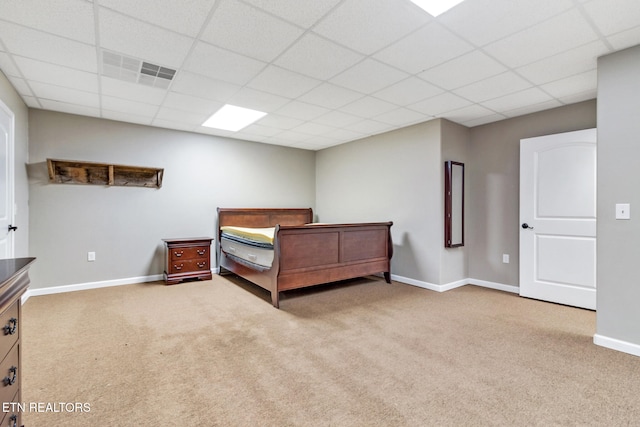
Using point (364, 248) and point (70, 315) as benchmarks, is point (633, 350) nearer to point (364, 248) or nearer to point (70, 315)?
point (364, 248)

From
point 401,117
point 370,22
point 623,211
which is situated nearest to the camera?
point 370,22

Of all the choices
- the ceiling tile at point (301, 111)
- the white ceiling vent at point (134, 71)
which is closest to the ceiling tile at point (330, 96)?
the ceiling tile at point (301, 111)

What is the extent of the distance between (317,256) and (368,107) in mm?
1898

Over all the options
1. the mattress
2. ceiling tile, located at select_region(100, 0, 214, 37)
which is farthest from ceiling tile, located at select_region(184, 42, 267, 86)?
the mattress

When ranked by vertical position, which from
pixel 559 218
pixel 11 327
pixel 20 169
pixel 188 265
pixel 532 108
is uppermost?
pixel 532 108

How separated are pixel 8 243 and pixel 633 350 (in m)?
5.59

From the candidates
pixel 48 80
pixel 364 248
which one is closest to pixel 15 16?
pixel 48 80

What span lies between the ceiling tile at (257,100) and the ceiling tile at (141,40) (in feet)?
2.62

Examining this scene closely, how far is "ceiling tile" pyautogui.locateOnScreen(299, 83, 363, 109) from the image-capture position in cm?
314

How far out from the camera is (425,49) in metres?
2.37

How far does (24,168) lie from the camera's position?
363 centimetres

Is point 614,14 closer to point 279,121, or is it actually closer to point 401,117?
point 401,117

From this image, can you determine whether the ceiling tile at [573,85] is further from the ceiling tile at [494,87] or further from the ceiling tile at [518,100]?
the ceiling tile at [494,87]

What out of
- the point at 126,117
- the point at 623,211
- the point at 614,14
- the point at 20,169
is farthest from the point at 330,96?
the point at 20,169
